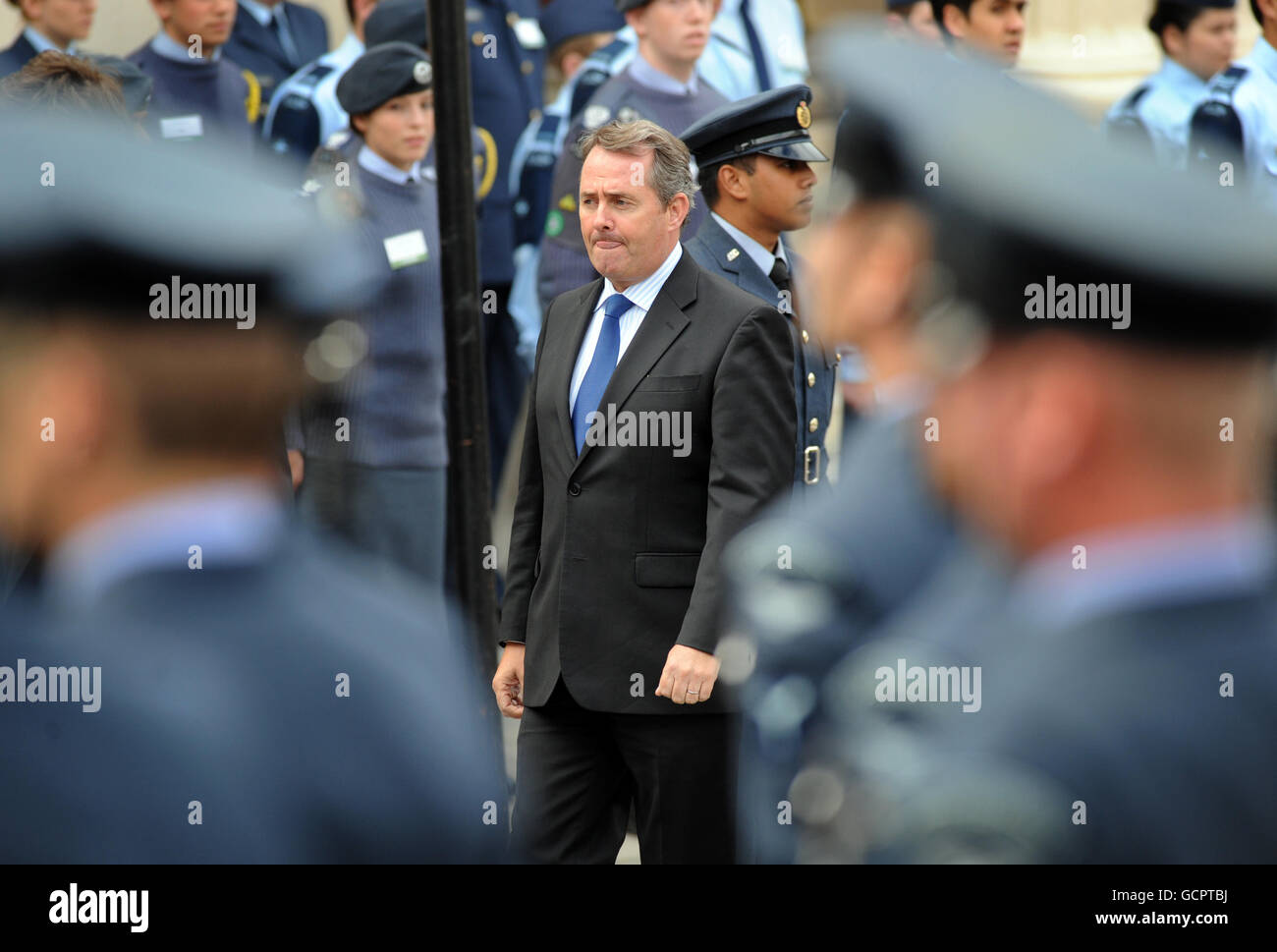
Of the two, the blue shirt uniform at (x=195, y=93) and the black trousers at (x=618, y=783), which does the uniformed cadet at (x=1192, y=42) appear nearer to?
the black trousers at (x=618, y=783)

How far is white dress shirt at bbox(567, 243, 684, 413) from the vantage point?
3355mm

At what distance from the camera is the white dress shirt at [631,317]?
132 inches

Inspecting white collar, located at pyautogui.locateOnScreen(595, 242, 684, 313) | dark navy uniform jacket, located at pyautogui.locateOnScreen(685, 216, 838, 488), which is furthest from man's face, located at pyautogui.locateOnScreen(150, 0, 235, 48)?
white collar, located at pyautogui.locateOnScreen(595, 242, 684, 313)

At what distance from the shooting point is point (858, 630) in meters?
1.50

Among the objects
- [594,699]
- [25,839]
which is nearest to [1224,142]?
[594,699]

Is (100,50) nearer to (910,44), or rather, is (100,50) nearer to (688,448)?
(688,448)

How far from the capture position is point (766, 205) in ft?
14.1

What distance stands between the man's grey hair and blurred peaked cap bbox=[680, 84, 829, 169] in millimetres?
900

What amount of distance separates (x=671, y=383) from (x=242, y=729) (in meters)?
2.01

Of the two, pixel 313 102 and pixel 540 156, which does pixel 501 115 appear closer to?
pixel 540 156

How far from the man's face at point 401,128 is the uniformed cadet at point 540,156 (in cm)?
76

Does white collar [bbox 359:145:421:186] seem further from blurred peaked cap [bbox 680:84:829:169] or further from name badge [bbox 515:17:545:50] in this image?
name badge [bbox 515:17:545:50]
